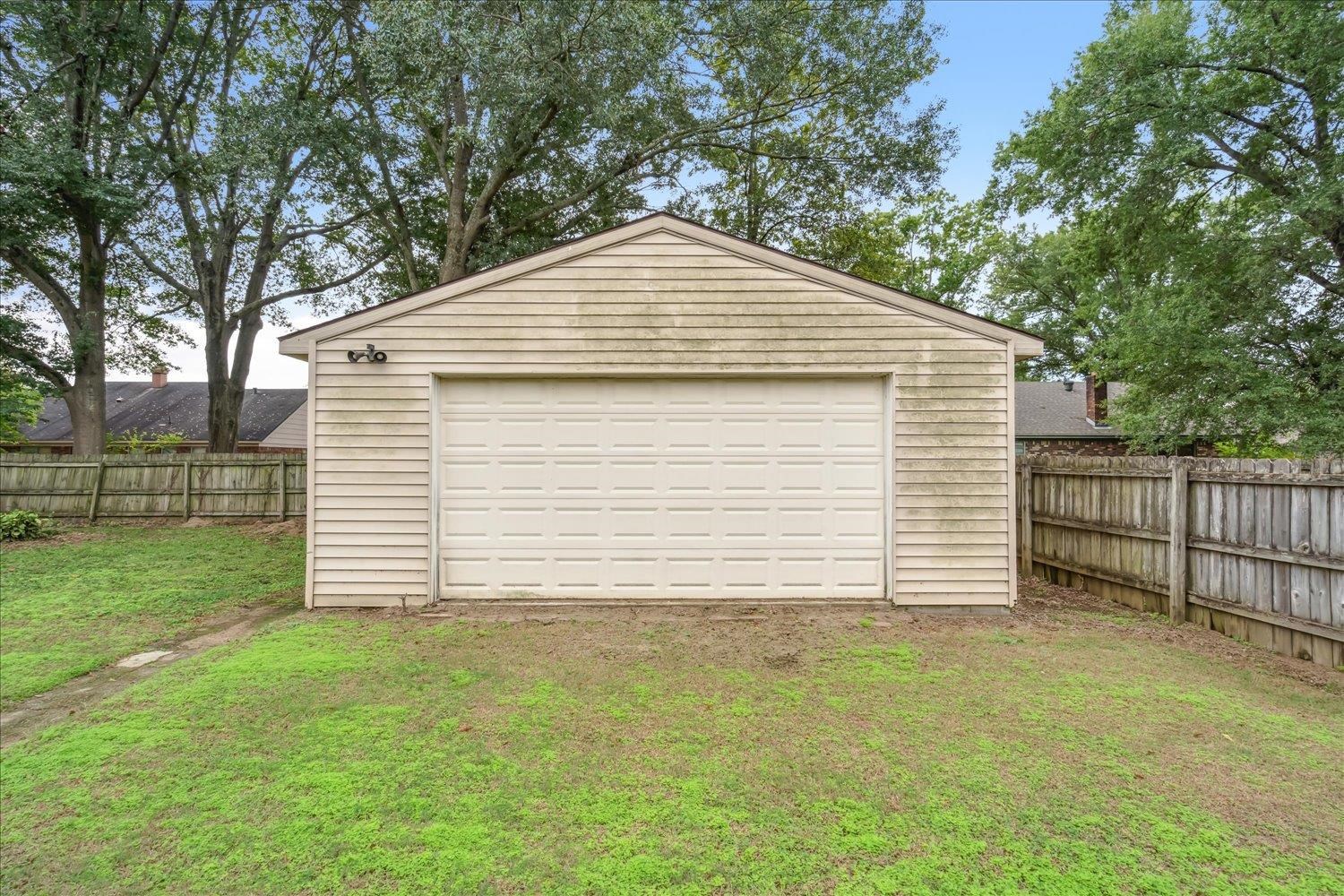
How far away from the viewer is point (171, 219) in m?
13.8

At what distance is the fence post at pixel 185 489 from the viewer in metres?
10.8

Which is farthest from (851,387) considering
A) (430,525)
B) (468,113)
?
(468,113)

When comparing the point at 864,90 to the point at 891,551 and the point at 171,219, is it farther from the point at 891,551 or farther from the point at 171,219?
the point at 171,219

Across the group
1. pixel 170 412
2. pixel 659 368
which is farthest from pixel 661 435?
pixel 170 412

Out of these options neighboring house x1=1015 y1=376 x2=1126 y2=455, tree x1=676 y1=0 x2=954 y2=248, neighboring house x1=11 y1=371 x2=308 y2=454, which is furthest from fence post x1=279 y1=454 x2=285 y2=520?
neighboring house x1=1015 y1=376 x2=1126 y2=455

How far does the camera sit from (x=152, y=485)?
1084cm

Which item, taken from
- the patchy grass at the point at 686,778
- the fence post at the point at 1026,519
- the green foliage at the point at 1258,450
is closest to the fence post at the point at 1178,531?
the patchy grass at the point at 686,778

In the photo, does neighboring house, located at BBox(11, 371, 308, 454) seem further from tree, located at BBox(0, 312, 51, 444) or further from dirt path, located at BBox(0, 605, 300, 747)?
dirt path, located at BBox(0, 605, 300, 747)

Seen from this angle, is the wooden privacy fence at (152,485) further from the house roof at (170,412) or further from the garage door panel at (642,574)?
the house roof at (170,412)

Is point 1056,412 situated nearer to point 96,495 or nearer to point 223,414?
point 223,414

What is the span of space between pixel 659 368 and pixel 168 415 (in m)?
26.3

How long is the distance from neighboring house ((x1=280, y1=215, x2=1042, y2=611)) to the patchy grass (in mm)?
1312

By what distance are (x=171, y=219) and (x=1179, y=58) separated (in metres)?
22.1

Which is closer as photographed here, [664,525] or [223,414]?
[664,525]
